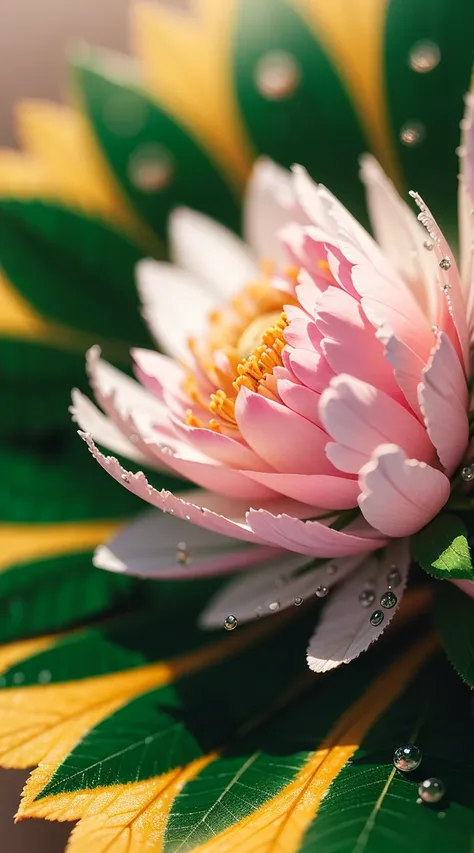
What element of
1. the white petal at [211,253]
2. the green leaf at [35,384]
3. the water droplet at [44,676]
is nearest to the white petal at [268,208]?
the white petal at [211,253]

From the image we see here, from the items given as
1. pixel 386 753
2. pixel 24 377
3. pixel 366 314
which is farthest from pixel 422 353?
pixel 24 377

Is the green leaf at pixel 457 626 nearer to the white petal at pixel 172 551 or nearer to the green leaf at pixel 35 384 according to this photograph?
the white petal at pixel 172 551

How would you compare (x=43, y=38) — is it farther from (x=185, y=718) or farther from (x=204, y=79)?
(x=185, y=718)

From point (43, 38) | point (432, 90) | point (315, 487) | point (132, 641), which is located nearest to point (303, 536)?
point (315, 487)

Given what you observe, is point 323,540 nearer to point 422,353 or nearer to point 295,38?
point 422,353

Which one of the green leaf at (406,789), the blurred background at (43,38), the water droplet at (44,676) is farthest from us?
the blurred background at (43,38)

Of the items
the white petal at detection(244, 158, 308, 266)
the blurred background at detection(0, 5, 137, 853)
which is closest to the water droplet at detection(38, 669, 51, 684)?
the white petal at detection(244, 158, 308, 266)

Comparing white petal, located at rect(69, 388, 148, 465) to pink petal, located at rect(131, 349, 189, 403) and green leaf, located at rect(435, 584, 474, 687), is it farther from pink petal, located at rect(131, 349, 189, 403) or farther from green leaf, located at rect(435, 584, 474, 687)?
green leaf, located at rect(435, 584, 474, 687)
